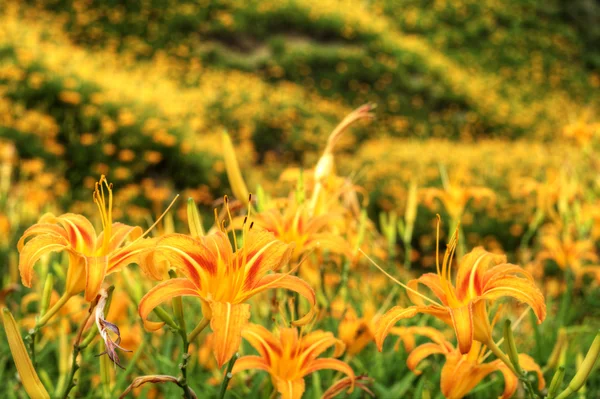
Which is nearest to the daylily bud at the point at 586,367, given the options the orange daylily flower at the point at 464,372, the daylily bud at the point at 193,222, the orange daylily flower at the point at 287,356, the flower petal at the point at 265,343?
the orange daylily flower at the point at 464,372

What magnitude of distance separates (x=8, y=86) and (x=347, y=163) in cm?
412

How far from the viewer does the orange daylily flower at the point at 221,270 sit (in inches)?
28.2

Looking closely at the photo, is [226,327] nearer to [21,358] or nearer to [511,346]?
[21,358]

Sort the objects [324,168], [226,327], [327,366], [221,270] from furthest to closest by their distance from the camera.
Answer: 1. [324,168]
2. [327,366]
3. [221,270]
4. [226,327]

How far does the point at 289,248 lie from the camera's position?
0.84m

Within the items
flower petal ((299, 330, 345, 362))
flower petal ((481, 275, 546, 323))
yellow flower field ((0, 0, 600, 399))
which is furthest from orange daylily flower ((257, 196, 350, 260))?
flower petal ((481, 275, 546, 323))

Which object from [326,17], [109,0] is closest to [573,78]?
[326,17]

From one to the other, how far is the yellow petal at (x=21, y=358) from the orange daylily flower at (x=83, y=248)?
0.08 meters

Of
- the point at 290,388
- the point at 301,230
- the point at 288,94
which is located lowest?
the point at 288,94

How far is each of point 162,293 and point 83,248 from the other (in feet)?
0.68

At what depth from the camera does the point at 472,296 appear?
31.8 inches

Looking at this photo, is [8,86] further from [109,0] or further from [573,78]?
[573,78]

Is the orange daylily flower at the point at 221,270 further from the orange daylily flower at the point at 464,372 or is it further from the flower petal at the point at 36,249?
the orange daylily flower at the point at 464,372

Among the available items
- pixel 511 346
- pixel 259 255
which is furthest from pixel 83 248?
pixel 511 346
